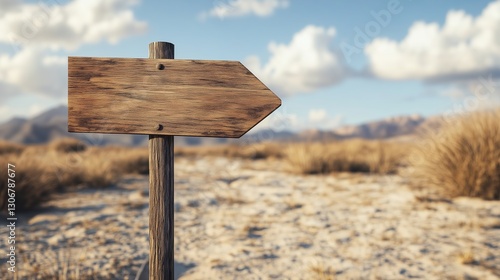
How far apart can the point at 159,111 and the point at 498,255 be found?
10.2 feet

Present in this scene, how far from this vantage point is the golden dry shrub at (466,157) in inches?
189

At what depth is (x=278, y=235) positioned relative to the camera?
3.80 meters

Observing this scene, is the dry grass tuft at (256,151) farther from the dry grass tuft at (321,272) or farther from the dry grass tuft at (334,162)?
the dry grass tuft at (321,272)

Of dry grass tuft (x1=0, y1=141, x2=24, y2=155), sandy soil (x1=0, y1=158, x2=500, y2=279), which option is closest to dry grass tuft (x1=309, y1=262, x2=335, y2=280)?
sandy soil (x1=0, y1=158, x2=500, y2=279)

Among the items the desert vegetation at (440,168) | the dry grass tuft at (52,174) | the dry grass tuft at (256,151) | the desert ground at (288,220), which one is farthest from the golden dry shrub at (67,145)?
the desert ground at (288,220)

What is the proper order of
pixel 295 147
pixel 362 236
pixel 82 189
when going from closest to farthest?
1. pixel 362 236
2. pixel 82 189
3. pixel 295 147

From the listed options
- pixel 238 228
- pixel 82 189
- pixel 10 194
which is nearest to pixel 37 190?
pixel 10 194

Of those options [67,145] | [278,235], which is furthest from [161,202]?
[67,145]

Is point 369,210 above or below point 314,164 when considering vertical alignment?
below

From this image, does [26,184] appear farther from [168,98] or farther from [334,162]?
[334,162]

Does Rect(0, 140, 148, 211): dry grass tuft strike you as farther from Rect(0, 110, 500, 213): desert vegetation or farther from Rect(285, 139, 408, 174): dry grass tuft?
Rect(285, 139, 408, 174): dry grass tuft

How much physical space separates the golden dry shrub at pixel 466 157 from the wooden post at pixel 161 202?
4.27 metres

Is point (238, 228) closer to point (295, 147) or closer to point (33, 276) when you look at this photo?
point (33, 276)

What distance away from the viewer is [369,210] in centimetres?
466
